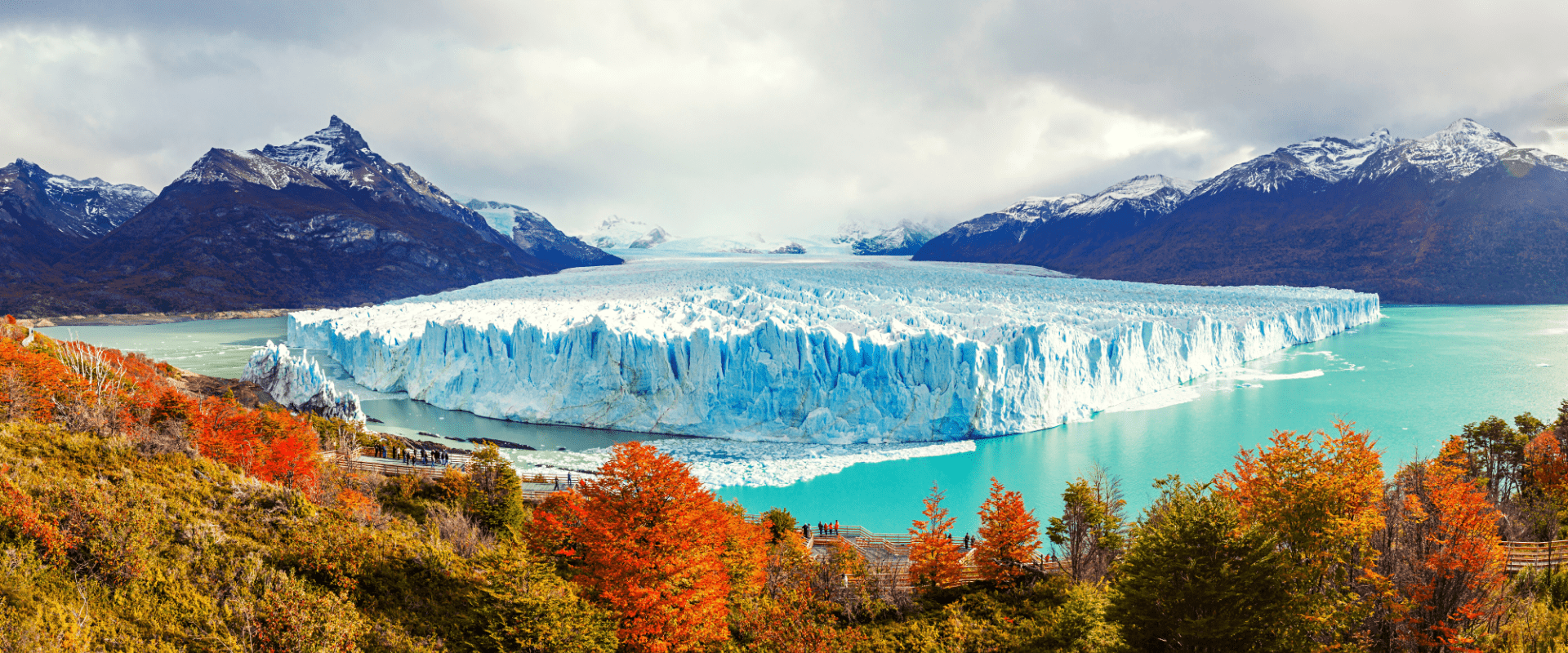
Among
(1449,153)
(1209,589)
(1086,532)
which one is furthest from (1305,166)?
(1209,589)

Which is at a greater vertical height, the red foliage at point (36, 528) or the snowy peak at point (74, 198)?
the snowy peak at point (74, 198)

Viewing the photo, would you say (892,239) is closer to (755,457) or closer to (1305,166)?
(1305,166)

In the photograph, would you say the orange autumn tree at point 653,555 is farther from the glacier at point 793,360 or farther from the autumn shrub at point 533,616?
the glacier at point 793,360

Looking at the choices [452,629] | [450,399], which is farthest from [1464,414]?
[450,399]

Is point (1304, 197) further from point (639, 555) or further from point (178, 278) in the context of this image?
point (178, 278)

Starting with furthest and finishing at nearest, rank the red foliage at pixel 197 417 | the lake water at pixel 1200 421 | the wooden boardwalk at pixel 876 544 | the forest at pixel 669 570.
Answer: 1. the lake water at pixel 1200 421
2. the red foliage at pixel 197 417
3. the wooden boardwalk at pixel 876 544
4. the forest at pixel 669 570

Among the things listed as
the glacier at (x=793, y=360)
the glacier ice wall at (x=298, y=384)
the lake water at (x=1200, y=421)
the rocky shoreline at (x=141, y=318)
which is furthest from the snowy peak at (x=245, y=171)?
the glacier ice wall at (x=298, y=384)
